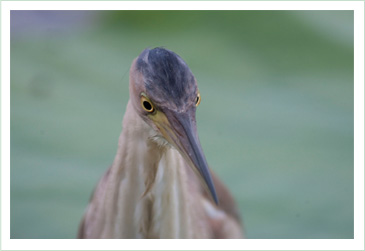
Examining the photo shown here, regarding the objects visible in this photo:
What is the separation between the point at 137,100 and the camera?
126cm

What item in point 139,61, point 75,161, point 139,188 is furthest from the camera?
point 75,161

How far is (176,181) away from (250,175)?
2.32 ft

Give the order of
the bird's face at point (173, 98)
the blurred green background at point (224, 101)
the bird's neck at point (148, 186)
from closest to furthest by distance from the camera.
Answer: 1. the bird's face at point (173, 98)
2. the bird's neck at point (148, 186)
3. the blurred green background at point (224, 101)

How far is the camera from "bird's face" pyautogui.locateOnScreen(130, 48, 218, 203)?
1188 mm

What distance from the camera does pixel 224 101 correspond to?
2156 millimetres

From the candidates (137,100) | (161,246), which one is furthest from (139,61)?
(161,246)

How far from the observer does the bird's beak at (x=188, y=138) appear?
1198 mm

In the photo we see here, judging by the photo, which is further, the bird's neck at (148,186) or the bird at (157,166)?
the bird's neck at (148,186)

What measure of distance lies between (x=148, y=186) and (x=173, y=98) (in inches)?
10.9

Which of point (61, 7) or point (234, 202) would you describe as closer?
point (61, 7)

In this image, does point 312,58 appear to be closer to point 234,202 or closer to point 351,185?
point 351,185

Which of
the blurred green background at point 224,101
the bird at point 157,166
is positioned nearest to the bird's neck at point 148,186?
the bird at point 157,166

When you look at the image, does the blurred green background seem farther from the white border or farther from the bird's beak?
the bird's beak

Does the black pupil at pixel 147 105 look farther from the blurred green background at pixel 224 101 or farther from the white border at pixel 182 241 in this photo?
the blurred green background at pixel 224 101
